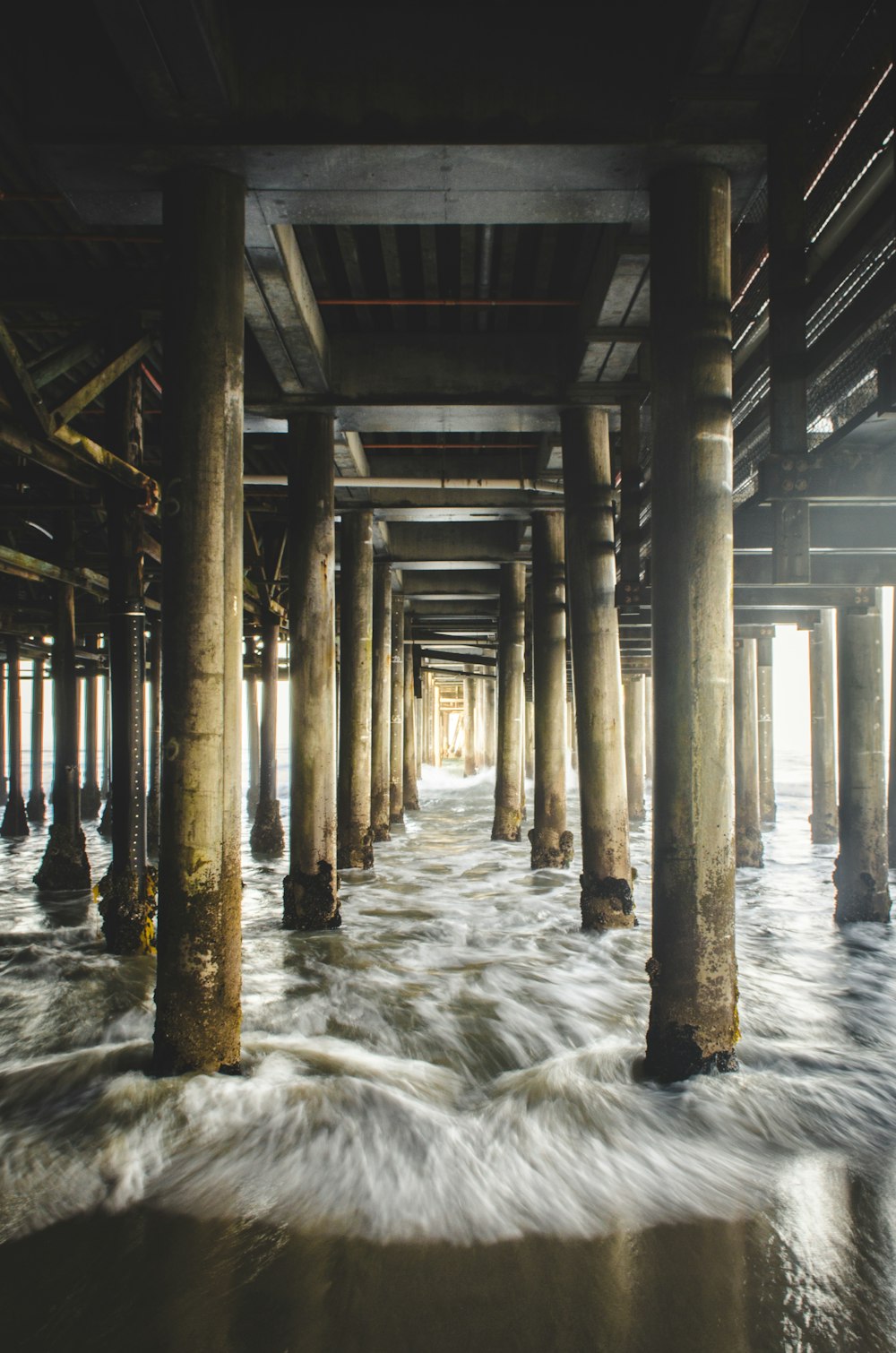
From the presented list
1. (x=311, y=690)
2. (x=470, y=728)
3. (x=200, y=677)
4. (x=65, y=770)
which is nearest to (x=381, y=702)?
(x=65, y=770)

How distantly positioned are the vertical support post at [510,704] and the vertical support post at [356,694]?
3.25 m

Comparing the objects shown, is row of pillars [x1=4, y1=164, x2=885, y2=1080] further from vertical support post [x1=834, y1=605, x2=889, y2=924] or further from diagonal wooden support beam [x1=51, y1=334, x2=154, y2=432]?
vertical support post [x1=834, y1=605, x2=889, y2=924]

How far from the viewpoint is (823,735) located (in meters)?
11.6

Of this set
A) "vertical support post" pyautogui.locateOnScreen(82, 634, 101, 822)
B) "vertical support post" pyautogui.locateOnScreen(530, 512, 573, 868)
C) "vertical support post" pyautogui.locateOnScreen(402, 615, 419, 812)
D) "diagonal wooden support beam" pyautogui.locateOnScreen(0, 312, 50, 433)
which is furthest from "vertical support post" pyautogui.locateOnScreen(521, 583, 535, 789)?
"vertical support post" pyautogui.locateOnScreen(82, 634, 101, 822)

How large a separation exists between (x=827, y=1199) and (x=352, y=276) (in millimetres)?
5903

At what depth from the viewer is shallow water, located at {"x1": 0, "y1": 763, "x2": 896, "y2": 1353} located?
2303mm

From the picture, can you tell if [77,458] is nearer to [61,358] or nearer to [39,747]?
[61,358]

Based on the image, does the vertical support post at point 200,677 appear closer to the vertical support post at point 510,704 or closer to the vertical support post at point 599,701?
the vertical support post at point 599,701

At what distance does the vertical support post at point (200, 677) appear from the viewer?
342 centimetres

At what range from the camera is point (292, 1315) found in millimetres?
2283

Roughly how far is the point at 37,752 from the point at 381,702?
30.7 ft

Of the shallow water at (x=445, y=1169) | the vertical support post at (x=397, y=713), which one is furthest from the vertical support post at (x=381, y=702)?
the shallow water at (x=445, y=1169)

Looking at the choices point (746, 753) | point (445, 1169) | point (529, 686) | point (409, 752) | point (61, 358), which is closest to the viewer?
point (445, 1169)

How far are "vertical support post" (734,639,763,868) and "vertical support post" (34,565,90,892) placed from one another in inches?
300
